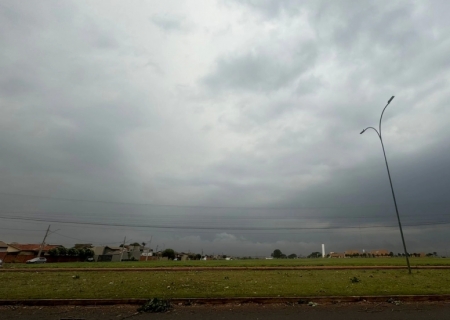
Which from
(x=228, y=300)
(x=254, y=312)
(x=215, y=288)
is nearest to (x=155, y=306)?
(x=228, y=300)

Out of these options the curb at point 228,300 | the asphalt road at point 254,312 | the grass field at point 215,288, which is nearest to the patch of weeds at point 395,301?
the curb at point 228,300

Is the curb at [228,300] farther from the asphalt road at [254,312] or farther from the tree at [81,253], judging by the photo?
the tree at [81,253]

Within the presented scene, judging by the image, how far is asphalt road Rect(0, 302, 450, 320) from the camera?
11.9 metres

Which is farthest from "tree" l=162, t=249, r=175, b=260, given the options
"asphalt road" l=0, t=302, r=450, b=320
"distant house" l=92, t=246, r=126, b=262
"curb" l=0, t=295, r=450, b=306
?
"asphalt road" l=0, t=302, r=450, b=320

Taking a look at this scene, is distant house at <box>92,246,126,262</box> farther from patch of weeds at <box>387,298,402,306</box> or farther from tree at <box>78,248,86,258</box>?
patch of weeds at <box>387,298,402,306</box>

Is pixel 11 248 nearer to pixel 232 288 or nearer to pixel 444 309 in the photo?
pixel 232 288

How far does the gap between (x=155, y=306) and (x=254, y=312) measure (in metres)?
4.43

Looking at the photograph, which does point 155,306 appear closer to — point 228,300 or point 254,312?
point 228,300

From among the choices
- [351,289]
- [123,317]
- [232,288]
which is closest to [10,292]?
[123,317]

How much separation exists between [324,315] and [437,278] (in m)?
14.8

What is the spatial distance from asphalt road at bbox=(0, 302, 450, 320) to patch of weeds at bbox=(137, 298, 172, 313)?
1.18ft

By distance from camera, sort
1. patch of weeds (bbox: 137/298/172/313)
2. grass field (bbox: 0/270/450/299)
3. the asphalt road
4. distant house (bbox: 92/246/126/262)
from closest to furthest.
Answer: the asphalt road
patch of weeds (bbox: 137/298/172/313)
grass field (bbox: 0/270/450/299)
distant house (bbox: 92/246/126/262)

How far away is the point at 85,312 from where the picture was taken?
12.9 m

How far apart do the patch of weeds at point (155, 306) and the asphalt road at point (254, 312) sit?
36 cm
